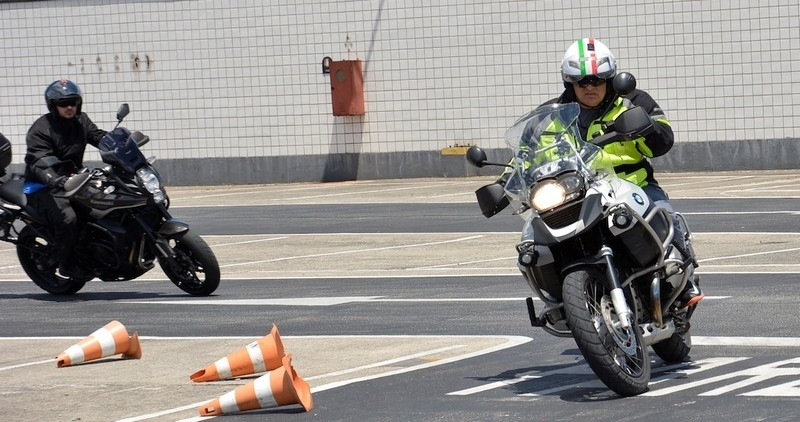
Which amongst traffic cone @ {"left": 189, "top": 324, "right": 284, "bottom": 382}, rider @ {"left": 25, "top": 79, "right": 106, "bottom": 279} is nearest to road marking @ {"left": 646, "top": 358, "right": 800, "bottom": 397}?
traffic cone @ {"left": 189, "top": 324, "right": 284, "bottom": 382}

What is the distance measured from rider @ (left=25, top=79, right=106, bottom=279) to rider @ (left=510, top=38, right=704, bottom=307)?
252 inches

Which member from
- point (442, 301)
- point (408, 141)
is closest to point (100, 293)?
point (442, 301)

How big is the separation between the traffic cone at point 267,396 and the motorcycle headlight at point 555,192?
1443mm

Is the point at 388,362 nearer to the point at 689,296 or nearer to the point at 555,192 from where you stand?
the point at 689,296

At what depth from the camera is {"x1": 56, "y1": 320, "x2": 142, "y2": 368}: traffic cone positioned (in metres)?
9.88

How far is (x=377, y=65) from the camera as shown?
Answer: 26750 millimetres

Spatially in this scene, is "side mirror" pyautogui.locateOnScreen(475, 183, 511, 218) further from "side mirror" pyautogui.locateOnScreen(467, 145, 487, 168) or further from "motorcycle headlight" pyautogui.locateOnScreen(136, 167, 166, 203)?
"motorcycle headlight" pyautogui.locateOnScreen(136, 167, 166, 203)

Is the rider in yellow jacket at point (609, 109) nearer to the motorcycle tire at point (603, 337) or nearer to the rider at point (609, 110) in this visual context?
the rider at point (609, 110)

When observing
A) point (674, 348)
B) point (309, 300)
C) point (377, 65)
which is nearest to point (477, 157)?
point (674, 348)

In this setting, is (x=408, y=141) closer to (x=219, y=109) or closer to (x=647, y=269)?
(x=219, y=109)

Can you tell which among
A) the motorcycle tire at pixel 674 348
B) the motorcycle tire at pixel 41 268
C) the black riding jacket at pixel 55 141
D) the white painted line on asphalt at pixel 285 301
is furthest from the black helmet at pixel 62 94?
the motorcycle tire at pixel 674 348

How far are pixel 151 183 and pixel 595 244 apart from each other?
6.24 meters

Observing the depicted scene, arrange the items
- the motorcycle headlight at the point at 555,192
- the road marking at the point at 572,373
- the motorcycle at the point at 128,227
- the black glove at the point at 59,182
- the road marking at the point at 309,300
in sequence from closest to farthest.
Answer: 1. the motorcycle headlight at the point at 555,192
2. the road marking at the point at 572,373
3. the road marking at the point at 309,300
4. the motorcycle at the point at 128,227
5. the black glove at the point at 59,182

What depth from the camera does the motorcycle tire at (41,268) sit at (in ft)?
46.0
